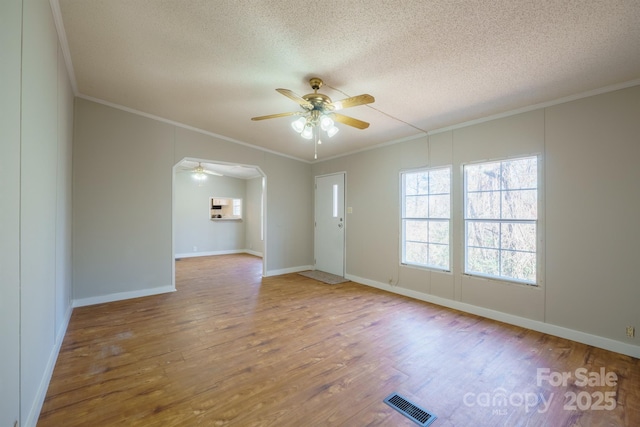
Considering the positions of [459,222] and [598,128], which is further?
[459,222]

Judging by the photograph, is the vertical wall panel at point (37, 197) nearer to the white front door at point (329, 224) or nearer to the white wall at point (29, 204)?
the white wall at point (29, 204)

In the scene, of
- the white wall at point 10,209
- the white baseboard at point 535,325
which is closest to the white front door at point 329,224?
the white baseboard at point 535,325

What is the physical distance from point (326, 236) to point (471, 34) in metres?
4.49

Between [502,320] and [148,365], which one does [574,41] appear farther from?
[148,365]

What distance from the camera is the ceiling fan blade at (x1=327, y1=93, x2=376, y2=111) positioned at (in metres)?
2.29

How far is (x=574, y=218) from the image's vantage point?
9.40 ft

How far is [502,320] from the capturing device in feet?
10.9

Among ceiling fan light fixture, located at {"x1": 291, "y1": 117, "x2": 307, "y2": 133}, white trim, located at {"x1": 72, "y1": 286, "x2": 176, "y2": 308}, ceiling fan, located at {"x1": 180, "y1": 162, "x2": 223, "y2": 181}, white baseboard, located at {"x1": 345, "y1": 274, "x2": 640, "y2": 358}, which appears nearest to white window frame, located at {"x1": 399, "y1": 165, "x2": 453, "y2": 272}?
white baseboard, located at {"x1": 345, "y1": 274, "x2": 640, "y2": 358}

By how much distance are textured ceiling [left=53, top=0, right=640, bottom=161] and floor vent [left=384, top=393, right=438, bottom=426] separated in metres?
2.75

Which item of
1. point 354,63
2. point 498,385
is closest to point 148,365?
point 498,385

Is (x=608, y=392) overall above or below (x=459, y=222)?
below

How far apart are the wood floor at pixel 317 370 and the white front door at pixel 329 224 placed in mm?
2020

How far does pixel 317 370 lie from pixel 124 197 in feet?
12.4

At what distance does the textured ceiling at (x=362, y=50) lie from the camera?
187 centimetres
